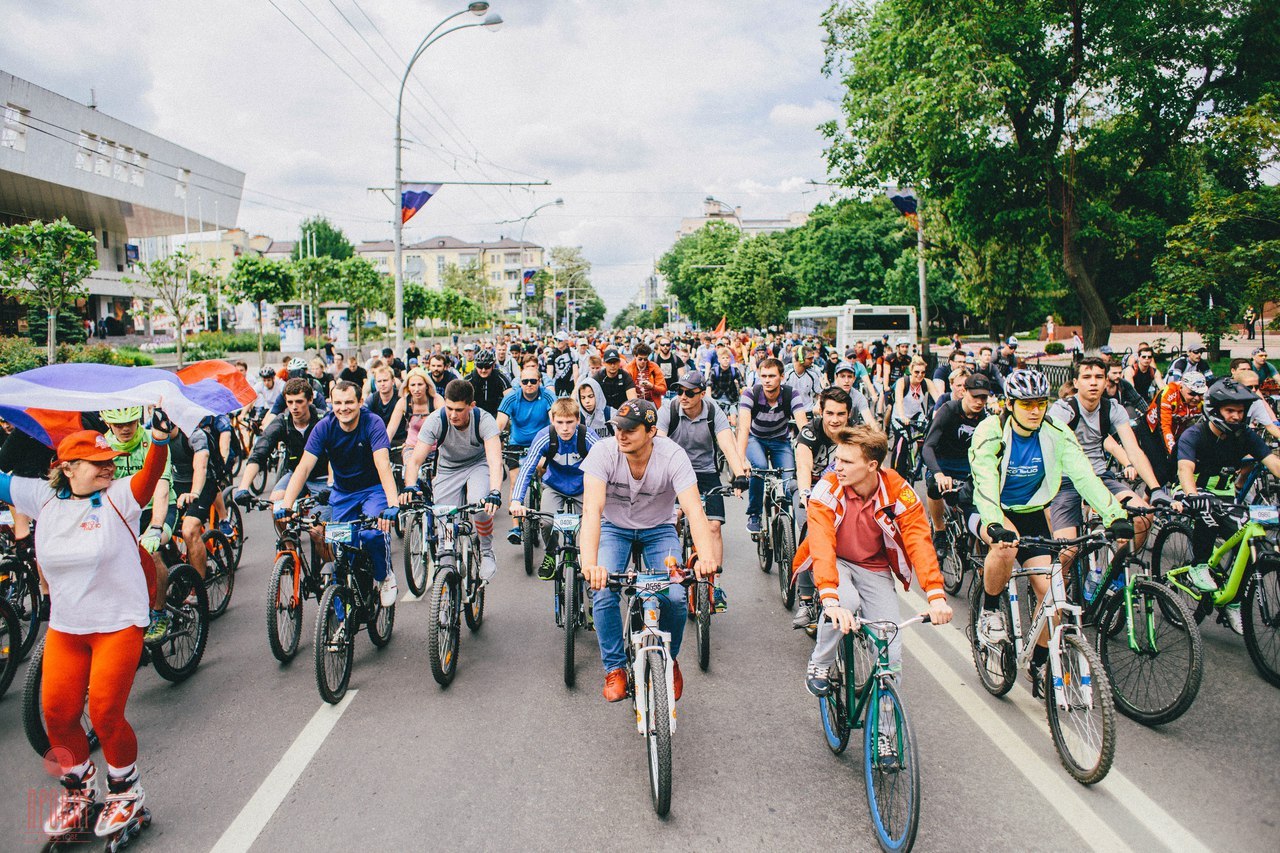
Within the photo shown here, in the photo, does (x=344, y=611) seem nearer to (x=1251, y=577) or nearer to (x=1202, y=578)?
(x=1202, y=578)

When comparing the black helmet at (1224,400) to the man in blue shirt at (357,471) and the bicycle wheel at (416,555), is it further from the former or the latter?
the bicycle wheel at (416,555)

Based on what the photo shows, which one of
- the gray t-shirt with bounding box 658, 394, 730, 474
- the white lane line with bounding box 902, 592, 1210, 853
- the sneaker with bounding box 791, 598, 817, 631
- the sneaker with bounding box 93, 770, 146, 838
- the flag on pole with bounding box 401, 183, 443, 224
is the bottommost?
the white lane line with bounding box 902, 592, 1210, 853

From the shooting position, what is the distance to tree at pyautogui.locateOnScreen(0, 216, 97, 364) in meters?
22.1

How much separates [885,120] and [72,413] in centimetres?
1967

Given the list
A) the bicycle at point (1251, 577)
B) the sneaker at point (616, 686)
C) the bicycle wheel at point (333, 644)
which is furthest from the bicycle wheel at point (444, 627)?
the bicycle at point (1251, 577)

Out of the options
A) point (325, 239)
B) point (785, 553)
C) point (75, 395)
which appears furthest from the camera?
point (325, 239)

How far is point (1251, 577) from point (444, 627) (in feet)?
15.6

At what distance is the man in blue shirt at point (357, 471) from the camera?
5770 mm

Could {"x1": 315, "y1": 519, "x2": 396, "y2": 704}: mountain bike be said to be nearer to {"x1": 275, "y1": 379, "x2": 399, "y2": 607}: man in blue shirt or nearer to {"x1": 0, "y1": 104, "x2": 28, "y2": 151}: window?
{"x1": 275, "y1": 379, "x2": 399, "y2": 607}: man in blue shirt

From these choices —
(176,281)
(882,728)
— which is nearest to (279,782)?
(882,728)

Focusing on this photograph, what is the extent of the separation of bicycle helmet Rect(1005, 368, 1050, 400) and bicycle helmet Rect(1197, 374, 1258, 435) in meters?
2.01

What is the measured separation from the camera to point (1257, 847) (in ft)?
11.2

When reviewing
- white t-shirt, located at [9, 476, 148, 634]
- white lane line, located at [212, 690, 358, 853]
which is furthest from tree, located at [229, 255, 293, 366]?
white t-shirt, located at [9, 476, 148, 634]

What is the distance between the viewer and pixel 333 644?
16.5 feet
